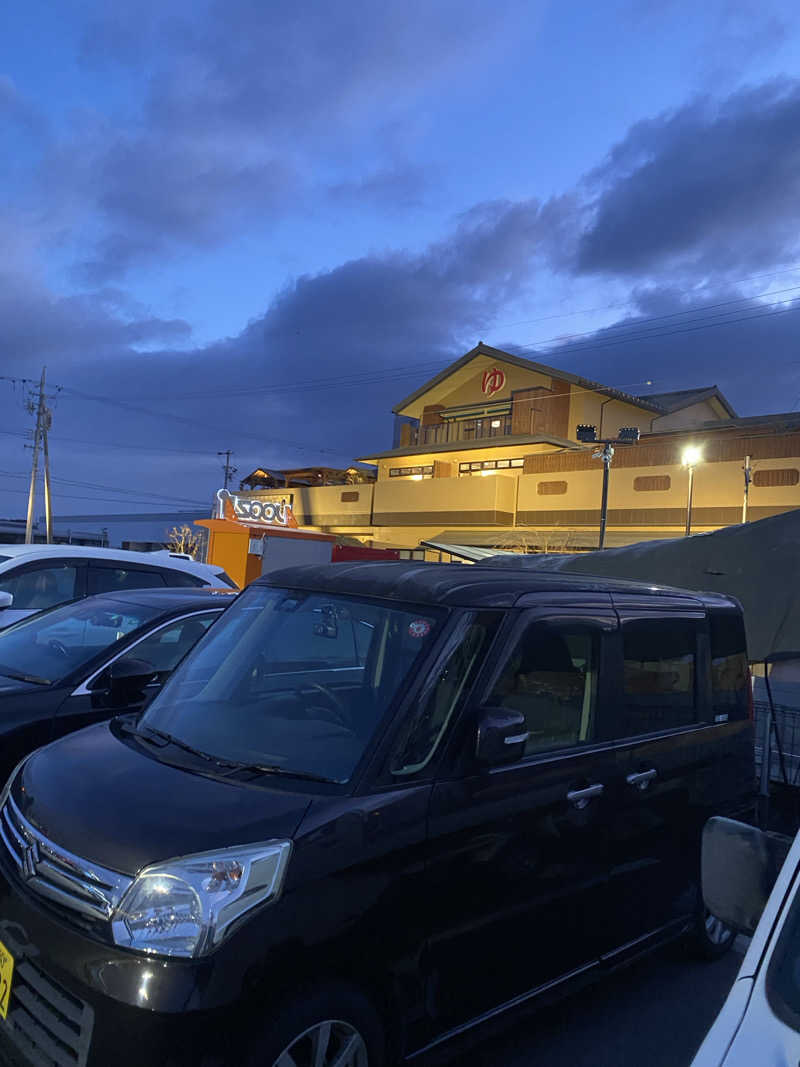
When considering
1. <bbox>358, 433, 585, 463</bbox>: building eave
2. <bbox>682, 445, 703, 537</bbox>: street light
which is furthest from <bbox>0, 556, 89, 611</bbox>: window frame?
<bbox>358, 433, 585, 463</bbox>: building eave

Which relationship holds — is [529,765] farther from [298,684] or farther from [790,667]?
[790,667]

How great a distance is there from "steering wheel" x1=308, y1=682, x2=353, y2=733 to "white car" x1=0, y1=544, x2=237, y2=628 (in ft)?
16.4

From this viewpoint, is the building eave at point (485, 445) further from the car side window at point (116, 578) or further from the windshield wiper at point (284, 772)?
the windshield wiper at point (284, 772)

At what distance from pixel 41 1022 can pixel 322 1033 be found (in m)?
0.79

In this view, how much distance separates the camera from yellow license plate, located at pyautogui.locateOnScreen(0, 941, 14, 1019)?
7.57 ft

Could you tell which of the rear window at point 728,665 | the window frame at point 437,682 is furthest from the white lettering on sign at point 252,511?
the window frame at point 437,682

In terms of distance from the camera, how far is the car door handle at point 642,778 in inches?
133

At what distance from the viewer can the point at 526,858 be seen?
2875mm

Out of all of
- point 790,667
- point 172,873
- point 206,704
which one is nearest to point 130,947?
point 172,873

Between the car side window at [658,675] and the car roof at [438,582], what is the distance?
0.67ft

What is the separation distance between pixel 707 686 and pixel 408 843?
2.17 meters

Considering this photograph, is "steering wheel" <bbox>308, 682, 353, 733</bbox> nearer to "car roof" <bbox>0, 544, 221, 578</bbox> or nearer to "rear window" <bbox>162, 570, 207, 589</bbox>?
"rear window" <bbox>162, 570, 207, 589</bbox>

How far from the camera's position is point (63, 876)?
91.3 inches

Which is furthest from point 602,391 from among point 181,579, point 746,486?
point 181,579
